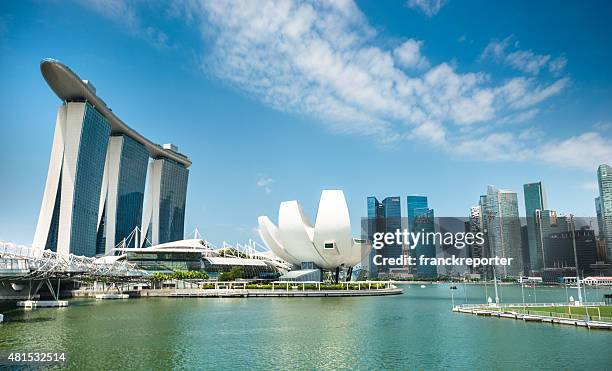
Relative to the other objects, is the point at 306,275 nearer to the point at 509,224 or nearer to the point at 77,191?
the point at 77,191

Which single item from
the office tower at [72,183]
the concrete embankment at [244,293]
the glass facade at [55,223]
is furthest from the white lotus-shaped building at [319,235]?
the glass facade at [55,223]

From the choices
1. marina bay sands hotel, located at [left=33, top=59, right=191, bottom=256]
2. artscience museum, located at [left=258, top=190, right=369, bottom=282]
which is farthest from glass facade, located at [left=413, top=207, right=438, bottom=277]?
artscience museum, located at [left=258, top=190, right=369, bottom=282]

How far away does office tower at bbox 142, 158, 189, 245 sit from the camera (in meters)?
96.7

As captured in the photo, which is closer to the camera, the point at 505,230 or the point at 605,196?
the point at 605,196

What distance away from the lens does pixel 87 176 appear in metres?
64.9

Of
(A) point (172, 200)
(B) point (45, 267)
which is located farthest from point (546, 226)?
(B) point (45, 267)

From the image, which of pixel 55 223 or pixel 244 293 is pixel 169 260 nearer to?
pixel 55 223

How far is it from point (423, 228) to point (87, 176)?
→ 113730 millimetres

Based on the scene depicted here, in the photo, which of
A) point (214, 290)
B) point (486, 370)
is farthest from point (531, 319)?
point (214, 290)

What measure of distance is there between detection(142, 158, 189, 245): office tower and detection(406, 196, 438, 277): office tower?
229ft

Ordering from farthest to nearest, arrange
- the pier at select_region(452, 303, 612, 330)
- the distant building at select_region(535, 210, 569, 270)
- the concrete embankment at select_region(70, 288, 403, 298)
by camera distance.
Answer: the distant building at select_region(535, 210, 569, 270) → the concrete embankment at select_region(70, 288, 403, 298) → the pier at select_region(452, 303, 612, 330)

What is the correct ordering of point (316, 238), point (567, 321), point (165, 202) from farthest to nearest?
point (165, 202) → point (316, 238) → point (567, 321)

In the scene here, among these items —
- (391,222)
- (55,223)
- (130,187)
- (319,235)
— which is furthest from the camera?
(391,222)

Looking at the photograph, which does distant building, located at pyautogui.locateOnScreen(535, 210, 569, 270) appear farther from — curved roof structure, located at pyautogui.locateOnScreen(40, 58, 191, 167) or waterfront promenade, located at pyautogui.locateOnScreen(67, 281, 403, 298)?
curved roof structure, located at pyautogui.locateOnScreen(40, 58, 191, 167)
